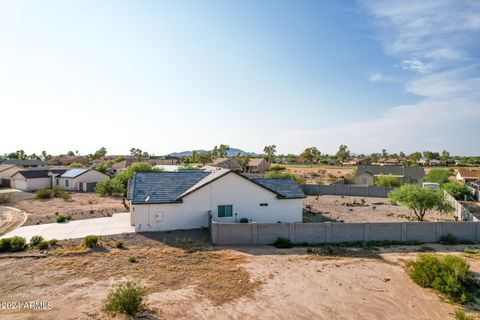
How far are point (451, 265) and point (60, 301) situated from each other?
62.4 ft

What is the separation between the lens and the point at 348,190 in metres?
49.1

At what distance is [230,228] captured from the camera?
22328 millimetres

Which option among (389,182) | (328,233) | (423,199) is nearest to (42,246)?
(328,233)

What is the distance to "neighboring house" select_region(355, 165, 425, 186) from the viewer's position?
57719 mm

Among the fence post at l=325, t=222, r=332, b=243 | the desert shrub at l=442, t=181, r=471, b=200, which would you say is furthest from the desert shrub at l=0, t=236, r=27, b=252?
the desert shrub at l=442, t=181, r=471, b=200

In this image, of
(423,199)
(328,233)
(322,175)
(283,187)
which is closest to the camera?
(328,233)

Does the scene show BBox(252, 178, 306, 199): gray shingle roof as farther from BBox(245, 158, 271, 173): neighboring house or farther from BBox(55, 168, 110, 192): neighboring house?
BBox(245, 158, 271, 173): neighboring house

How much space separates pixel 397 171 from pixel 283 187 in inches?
1636

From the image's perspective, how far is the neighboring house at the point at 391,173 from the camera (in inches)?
2272

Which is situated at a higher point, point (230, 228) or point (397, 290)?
point (230, 228)

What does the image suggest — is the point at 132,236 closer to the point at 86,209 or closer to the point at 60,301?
the point at 60,301

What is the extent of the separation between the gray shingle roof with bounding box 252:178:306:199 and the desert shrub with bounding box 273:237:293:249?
5.76 m

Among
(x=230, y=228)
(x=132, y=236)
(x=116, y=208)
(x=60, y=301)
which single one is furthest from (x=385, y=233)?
(x=116, y=208)

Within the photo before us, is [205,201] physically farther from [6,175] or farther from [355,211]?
[6,175]
